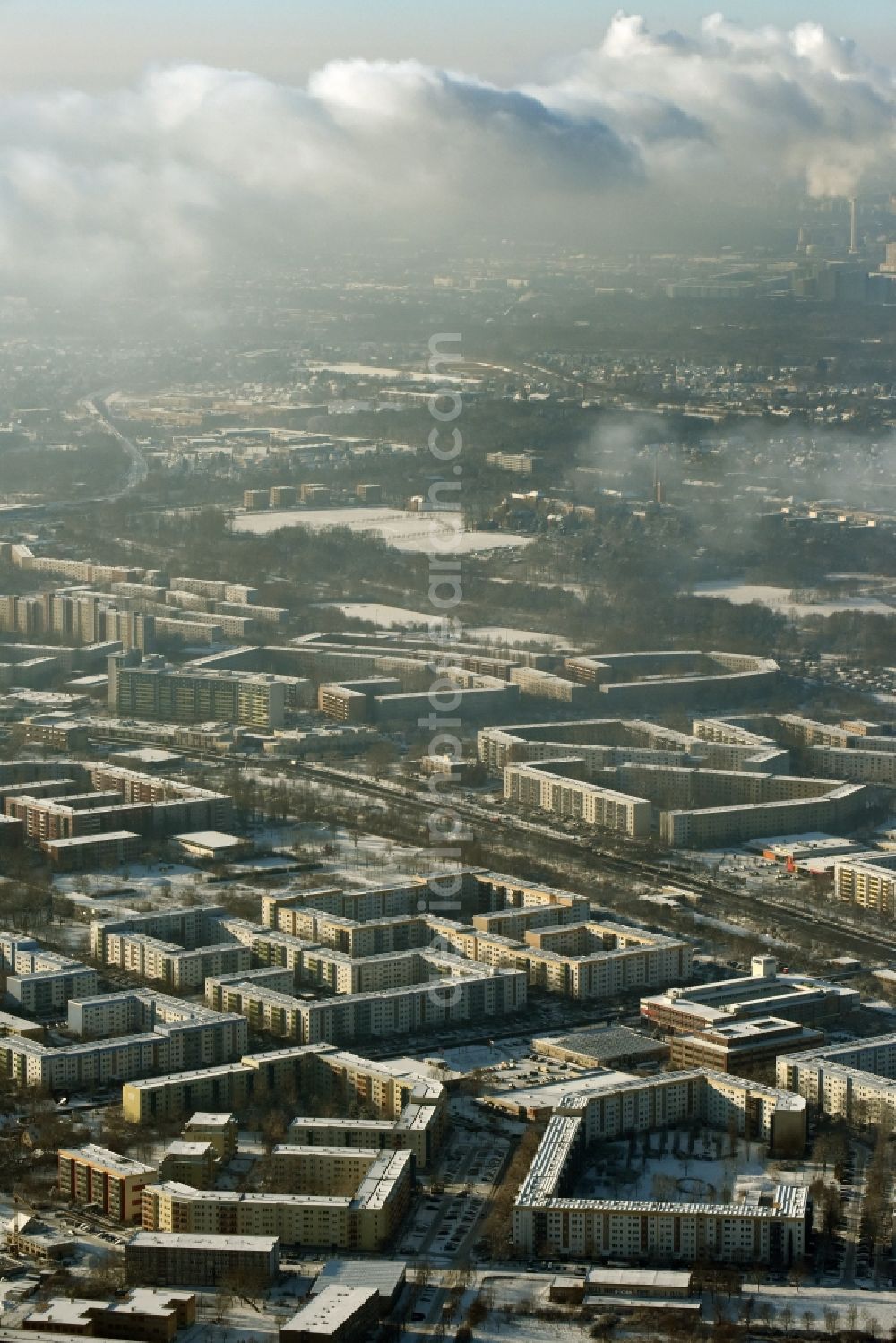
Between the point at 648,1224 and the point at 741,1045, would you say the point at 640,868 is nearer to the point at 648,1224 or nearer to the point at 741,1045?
the point at 741,1045

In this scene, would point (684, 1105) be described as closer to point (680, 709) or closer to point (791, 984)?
point (791, 984)

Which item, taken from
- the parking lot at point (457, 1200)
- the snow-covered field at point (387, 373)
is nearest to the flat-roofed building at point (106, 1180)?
the parking lot at point (457, 1200)

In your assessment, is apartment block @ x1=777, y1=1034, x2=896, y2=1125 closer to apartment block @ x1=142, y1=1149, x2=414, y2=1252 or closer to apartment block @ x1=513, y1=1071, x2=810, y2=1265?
apartment block @ x1=513, y1=1071, x2=810, y2=1265

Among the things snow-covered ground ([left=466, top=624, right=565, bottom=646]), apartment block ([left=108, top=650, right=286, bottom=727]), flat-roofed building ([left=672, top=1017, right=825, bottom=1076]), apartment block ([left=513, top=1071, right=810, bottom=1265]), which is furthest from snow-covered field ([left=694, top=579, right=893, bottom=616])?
apartment block ([left=513, top=1071, right=810, bottom=1265])

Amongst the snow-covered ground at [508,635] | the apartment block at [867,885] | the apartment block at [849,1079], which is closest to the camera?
the apartment block at [849,1079]

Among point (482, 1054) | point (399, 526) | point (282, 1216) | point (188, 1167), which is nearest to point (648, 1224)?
point (282, 1216)

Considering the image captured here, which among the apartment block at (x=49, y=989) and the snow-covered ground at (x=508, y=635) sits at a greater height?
the snow-covered ground at (x=508, y=635)

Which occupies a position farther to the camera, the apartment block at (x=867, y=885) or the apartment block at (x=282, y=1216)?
the apartment block at (x=867, y=885)

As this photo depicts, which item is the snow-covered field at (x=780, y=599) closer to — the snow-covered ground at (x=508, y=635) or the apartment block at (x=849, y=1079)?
the snow-covered ground at (x=508, y=635)
